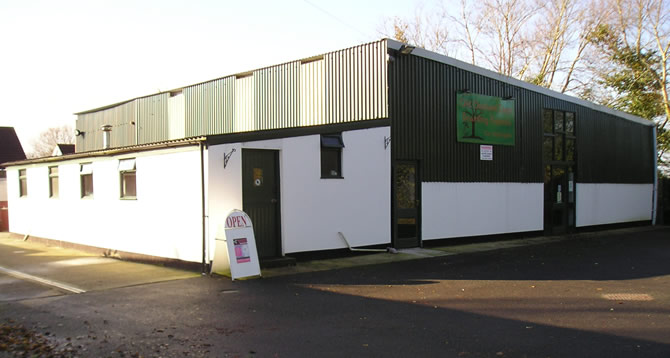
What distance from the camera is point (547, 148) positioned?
1908 centimetres

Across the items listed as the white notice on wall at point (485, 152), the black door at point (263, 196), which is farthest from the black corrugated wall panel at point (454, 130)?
the black door at point (263, 196)

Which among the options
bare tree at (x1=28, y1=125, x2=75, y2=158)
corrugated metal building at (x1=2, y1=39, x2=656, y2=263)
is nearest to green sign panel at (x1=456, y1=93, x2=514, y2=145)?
corrugated metal building at (x1=2, y1=39, x2=656, y2=263)

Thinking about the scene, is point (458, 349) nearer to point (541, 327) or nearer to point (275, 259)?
point (541, 327)

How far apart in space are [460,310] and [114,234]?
888cm

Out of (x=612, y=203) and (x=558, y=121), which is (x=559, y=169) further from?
(x=612, y=203)

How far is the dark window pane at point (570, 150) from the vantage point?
19906 millimetres

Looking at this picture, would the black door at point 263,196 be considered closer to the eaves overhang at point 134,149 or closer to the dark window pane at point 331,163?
the eaves overhang at point 134,149

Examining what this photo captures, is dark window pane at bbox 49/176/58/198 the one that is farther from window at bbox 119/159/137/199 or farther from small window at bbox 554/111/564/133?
A: small window at bbox 554/111/564/133

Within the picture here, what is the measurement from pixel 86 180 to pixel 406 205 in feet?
28.5

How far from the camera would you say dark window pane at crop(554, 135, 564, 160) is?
19406 mm

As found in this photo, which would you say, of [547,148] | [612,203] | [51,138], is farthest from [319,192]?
[51,138]

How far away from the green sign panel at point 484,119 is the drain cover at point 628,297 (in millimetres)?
8101

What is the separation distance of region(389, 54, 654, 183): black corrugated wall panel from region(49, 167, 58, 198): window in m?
10.0

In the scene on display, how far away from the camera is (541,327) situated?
20.6ft
